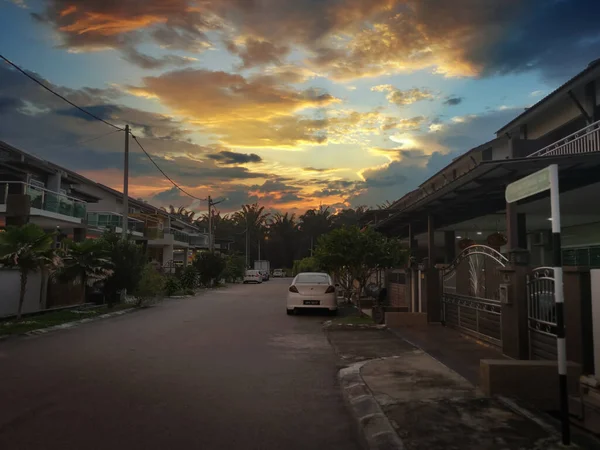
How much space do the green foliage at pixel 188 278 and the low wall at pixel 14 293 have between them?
58.6 ft

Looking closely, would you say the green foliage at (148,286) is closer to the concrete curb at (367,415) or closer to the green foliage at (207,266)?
the concrete curb at (367,415)

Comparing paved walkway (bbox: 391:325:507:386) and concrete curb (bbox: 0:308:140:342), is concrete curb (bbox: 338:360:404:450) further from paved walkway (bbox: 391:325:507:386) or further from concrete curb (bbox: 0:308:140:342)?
concrete curb (bbox: 0:308:140:342)

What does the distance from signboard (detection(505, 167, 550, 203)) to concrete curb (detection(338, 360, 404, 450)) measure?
2668mm

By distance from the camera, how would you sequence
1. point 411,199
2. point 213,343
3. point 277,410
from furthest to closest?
point 411,199
point 213,343
point 277,410

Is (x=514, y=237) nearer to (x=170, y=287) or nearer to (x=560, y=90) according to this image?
(x=560, y=90)

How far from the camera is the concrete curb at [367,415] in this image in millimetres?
4902

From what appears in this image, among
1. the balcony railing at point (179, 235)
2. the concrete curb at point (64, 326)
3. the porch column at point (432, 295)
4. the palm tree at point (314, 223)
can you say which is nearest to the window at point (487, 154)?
the porch column at point (432, 295)

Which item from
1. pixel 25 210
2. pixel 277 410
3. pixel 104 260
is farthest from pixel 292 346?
pixel 25 210

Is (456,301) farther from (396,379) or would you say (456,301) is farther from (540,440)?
(540,440)

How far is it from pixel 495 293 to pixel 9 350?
9742 mm

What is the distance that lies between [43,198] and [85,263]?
874 cm

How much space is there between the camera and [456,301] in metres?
12.7

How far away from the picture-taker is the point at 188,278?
119 ft

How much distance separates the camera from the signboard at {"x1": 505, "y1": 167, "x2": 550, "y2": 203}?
489 centimetres
